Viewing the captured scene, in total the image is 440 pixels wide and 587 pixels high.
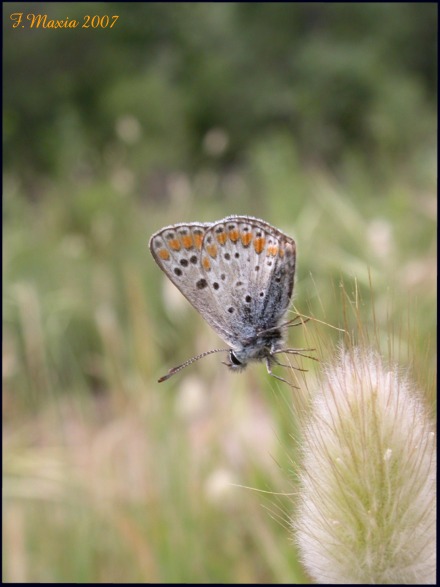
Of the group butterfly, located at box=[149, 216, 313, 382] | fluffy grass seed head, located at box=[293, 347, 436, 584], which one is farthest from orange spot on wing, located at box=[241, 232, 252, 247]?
fluffy grass seed head, located at box=[293, 347, 436, 584]

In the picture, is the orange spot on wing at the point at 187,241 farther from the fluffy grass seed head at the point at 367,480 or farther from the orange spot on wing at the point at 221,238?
the fluffy grass seed head at the point at 367,480

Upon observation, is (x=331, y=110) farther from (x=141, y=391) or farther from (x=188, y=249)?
(x=188, y=249)

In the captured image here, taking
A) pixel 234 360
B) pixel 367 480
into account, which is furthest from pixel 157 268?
pixel 367 480

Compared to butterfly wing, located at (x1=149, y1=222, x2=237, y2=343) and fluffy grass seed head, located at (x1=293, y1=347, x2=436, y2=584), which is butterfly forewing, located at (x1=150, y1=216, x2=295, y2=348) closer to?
butterfly wing, located at (x1=149, y1=222, x2=237, y2=343)

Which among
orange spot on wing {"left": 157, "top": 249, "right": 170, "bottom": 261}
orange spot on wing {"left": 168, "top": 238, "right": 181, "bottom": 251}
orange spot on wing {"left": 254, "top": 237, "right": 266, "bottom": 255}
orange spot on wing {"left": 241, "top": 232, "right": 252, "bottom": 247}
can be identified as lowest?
orange spot on wing {"left": 157, "top": 249, "right": 170, "bottom": 261}

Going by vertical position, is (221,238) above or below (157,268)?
above

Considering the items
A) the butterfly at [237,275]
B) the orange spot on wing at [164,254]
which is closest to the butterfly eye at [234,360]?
the butterfly at [237,275]

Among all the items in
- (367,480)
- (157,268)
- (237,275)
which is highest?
(237,275)

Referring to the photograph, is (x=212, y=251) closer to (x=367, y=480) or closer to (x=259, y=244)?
(x=259, y=244)
